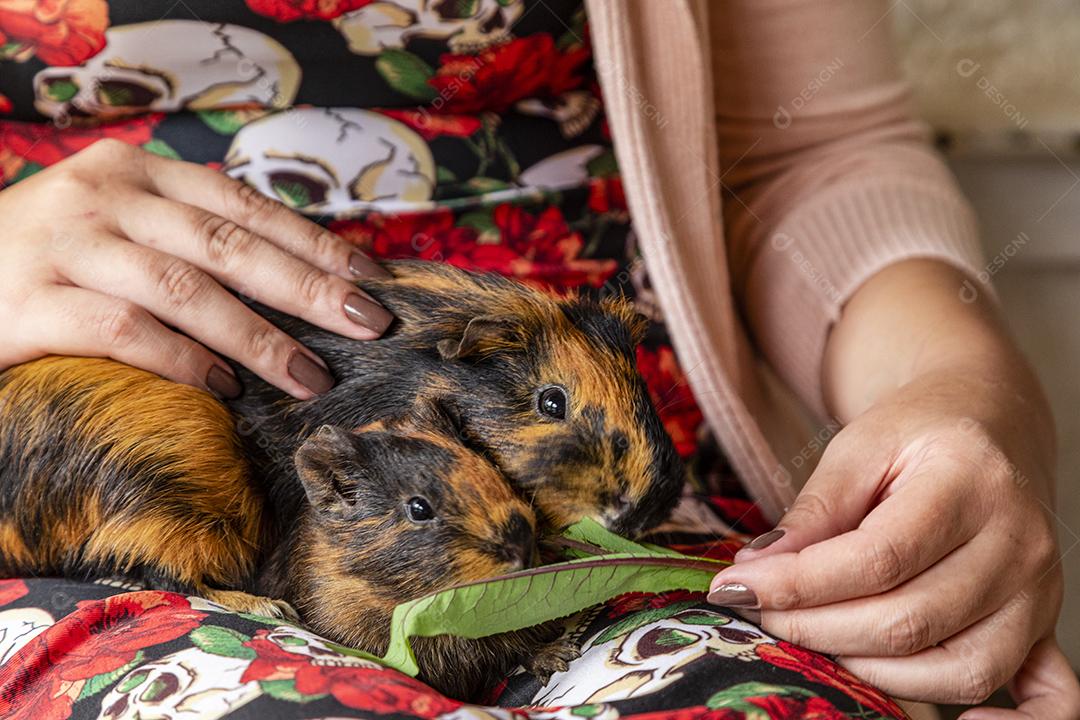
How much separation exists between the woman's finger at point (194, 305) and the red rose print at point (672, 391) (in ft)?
1.78

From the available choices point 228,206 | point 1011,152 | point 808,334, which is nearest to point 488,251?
point 228,206

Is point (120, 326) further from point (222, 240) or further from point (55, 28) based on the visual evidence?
point (55, 28)

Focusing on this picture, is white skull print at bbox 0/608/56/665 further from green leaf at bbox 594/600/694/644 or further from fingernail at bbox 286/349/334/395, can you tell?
green leaf at bbox 594/600/694/644

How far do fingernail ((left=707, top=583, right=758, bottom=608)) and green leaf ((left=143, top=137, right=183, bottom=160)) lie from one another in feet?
2.69

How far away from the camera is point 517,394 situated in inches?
32.3

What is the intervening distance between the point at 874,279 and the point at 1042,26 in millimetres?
1160

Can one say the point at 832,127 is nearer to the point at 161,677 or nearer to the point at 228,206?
the point at 228,206

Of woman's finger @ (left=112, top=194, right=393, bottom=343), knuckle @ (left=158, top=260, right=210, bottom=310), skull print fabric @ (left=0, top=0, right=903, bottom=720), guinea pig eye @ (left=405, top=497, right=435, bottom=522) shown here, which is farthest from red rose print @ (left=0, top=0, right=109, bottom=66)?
guinea pig eye @ (left=405, top=497, right=435, bottom=522)

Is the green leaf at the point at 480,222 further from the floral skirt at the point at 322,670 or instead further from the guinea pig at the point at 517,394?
the floral skirt at the point at 322,670

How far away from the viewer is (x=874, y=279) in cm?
141

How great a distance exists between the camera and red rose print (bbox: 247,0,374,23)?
115 centimetres

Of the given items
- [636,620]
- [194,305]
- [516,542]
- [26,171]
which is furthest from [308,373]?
[26,171]

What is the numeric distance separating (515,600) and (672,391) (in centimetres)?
63

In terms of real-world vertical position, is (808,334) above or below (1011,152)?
below
